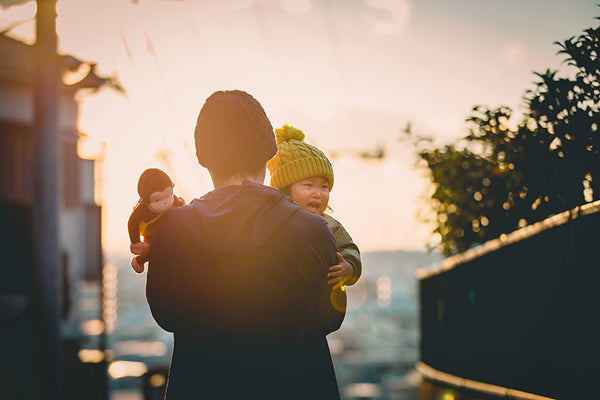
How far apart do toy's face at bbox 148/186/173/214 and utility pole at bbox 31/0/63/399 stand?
21.2ft

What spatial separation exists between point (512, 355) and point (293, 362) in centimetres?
398

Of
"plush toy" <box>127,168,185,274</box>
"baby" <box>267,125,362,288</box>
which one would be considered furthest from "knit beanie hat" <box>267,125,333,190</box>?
"plush toy" <box>127,168,185,274</box>

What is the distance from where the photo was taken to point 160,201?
6.63ft

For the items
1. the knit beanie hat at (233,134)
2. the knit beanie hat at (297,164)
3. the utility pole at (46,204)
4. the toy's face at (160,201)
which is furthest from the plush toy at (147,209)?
the utility pole at (46,204)

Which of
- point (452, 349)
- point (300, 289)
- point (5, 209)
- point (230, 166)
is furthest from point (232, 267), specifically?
point (5, 209)

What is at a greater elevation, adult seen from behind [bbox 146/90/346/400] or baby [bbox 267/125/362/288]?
baby [bbox 267/125/362/288]

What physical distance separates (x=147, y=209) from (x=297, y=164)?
766 millimetres

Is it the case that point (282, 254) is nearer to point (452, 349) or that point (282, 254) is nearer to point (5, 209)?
point (452, 349)

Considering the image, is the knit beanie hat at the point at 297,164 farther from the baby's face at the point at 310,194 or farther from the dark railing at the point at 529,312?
the dark railing at the point at 529,312

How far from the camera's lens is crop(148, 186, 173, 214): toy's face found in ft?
6.59

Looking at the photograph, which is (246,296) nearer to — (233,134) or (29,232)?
(233,134)

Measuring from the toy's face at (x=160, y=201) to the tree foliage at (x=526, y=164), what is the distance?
10.1 ft

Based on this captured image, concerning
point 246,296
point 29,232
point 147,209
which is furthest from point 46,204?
point 246,296

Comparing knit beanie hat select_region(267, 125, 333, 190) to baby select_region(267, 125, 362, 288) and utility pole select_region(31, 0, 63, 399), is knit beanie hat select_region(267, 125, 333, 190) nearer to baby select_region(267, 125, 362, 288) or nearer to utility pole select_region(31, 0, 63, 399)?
baby select_region(267, 125, 362, 288)
